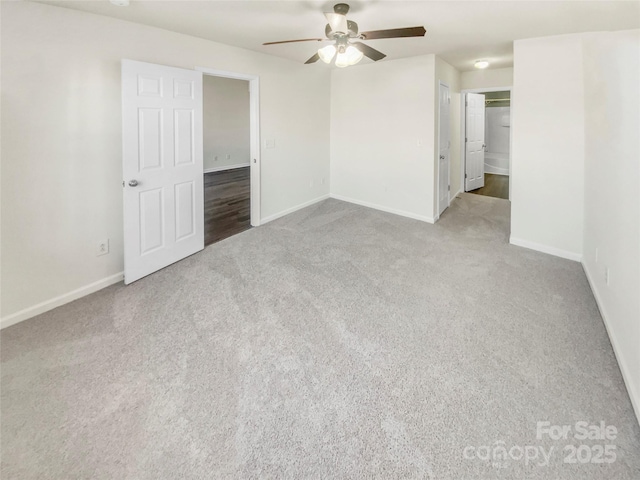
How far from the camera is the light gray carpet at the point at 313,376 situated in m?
1.46

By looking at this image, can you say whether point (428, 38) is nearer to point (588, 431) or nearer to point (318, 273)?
point (318, 273)

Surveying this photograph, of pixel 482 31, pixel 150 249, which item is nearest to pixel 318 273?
pixel 150 249

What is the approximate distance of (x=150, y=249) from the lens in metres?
3.35

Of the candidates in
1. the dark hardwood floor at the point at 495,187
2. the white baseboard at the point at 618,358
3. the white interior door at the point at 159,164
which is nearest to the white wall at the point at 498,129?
the dark hardwood floor at the point at 495,187

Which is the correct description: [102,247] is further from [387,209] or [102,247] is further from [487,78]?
[487,78]

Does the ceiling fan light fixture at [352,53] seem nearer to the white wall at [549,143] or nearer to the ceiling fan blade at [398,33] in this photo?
the ceiling fan blade at [398,33]

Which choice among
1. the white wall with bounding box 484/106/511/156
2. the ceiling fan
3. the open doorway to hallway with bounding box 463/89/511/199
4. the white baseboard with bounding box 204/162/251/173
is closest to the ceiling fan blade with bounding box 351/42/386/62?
the ceiling fan

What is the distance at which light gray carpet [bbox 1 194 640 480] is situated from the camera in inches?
57.6

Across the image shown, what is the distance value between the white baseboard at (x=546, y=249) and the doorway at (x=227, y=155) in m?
3.37

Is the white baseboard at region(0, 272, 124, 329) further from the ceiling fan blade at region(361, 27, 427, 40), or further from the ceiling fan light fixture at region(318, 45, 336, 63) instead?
the ceiling fan blade at region(361, 27, 427, 40)

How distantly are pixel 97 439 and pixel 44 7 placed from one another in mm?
3000

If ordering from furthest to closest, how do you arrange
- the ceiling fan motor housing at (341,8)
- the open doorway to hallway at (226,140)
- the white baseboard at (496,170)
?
the white baseboard at (496,170) < the open doorway to hallway at (226,140) < the ceiling fan motor housing at (341,8)

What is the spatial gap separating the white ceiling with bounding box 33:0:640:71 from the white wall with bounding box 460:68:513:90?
79.7 inches

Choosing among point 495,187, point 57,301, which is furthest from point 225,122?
point 57,301
